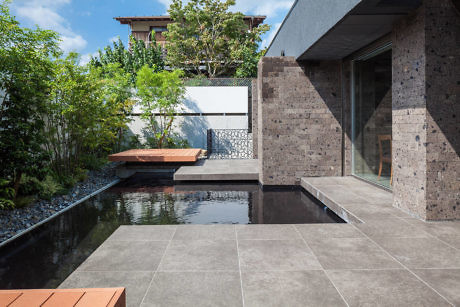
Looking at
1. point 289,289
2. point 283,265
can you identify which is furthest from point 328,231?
point 289,289

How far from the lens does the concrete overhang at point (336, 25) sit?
3512 mm

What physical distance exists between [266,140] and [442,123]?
3292 millimetres

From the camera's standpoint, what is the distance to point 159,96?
10.8 metres

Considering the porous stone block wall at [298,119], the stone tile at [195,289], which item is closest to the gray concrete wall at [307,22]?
the porous stone block wall at [298,119]

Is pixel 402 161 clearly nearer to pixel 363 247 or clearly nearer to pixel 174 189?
pixel 363 247

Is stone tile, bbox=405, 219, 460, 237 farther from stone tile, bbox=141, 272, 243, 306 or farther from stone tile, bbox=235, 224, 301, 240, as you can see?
stone tile, bbox=141, 272, 243, 306

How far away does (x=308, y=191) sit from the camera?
5785mm

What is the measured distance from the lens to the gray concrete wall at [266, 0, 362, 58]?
403 centimetres

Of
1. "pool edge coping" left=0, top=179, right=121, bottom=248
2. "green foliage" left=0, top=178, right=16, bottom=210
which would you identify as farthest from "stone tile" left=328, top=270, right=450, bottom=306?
"green foliage" left=0, top=178, right=16, bottom=210

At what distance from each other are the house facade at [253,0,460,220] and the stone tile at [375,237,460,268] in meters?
0.72

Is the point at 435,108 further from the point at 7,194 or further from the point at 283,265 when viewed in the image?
the point at 7,194

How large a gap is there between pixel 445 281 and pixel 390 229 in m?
1.10

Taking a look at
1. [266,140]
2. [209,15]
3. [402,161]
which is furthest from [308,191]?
[209,15]

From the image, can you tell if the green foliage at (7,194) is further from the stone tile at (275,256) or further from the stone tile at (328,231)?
the stone tile at (328,231)
